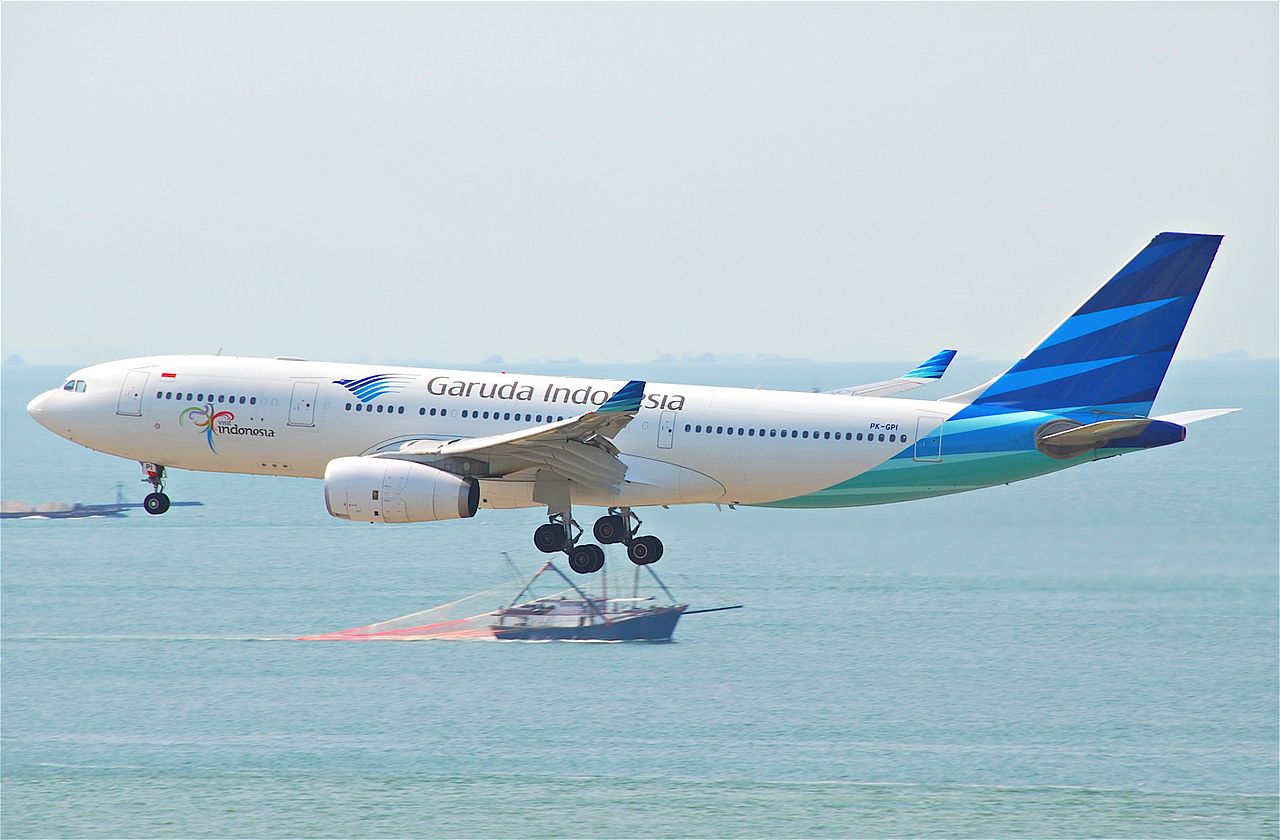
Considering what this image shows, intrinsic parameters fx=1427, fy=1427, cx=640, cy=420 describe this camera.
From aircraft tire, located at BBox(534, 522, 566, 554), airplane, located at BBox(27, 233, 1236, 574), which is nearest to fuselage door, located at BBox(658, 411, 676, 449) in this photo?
airplane, located at BBox(27, 233, 1236, 574)

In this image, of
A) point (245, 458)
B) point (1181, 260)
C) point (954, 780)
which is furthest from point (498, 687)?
point (1181, 260)

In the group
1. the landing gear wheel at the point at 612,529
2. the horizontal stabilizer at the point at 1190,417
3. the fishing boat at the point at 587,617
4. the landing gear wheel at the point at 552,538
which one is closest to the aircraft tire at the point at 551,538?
the landing gear wheel at the point at 552,538

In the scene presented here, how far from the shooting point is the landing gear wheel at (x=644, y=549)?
44.8 meters

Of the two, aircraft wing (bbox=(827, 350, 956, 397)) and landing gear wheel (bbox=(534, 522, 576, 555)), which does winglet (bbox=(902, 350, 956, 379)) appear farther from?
landing gear wheel (bbox=(534, 522, 576, 555))

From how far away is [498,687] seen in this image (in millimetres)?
102812

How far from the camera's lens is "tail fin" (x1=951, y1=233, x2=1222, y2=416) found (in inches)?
1667

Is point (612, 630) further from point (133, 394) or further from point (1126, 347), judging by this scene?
point (1126, 347)

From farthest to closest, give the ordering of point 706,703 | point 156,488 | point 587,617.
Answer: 1. point 587,617
2. point 706,703
3. point 156,488

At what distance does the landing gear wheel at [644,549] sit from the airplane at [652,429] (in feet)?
0.51

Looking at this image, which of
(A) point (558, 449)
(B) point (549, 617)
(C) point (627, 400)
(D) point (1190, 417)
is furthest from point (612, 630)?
(C) point (627, 400)

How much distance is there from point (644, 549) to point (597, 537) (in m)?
1.93

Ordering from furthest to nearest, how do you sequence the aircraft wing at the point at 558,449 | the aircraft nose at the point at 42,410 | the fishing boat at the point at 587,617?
the fishing boat at the point at 587,617
the aircraft nose at the point at 42,410
the aircraft wing at the point at 558,449

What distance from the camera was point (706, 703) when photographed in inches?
3703

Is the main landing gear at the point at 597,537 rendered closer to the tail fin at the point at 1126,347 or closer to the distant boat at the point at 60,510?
the tail fin at the point at 1126,347
